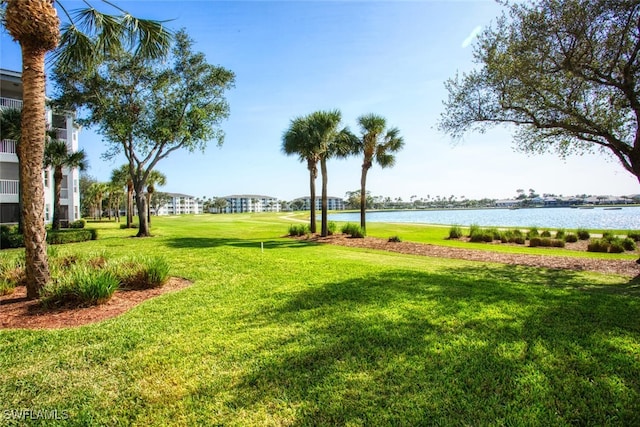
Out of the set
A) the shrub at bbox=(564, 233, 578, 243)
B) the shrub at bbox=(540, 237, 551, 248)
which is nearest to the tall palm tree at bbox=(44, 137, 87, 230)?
the shrub at bbox=(540, 237, 551, 248)

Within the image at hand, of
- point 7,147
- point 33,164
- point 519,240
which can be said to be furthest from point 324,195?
point 7,147

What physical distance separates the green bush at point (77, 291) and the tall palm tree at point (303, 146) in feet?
56.2

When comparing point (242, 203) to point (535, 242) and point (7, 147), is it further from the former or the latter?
point (535, 242)

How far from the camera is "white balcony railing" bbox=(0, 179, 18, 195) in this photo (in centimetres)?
2278

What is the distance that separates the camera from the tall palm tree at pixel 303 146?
72.1ft

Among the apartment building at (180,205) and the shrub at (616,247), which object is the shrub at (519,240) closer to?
the shrub at (616,247)

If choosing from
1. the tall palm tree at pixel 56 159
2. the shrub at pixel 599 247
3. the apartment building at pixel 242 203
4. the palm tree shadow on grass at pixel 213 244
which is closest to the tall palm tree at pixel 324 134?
the palm tree shadow on grass at pixel 213 244

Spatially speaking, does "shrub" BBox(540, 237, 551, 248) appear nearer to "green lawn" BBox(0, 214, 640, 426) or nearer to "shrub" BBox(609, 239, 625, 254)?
"shrub" BBox(609, 239, 625, 254)

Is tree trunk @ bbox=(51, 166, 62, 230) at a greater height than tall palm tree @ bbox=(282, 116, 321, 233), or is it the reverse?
tall palm tree @ bbox=(282, 116, 321, 233)

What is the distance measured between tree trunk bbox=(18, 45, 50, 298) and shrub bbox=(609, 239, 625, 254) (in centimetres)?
2266

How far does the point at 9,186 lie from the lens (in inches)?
914

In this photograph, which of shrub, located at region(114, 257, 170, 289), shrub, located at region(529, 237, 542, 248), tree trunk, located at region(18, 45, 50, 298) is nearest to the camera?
tree trunk, located at region(18, 45, 50, 298)

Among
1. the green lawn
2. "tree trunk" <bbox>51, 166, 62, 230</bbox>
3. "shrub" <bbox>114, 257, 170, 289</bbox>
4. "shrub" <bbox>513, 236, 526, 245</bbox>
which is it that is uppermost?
"tree trunk" <bbox>51, 166, 62, 230</bbox>

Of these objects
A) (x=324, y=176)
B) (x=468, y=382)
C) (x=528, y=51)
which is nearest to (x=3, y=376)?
(x=468, y=382)
